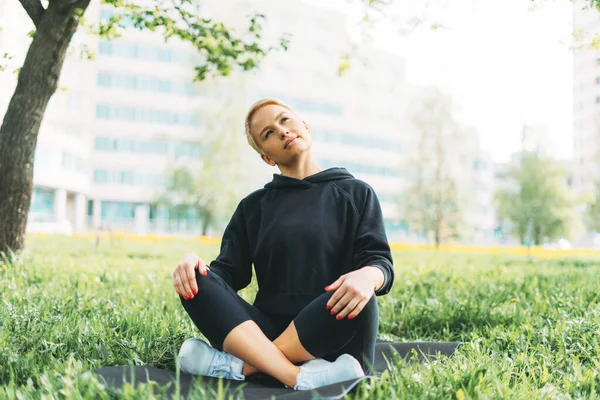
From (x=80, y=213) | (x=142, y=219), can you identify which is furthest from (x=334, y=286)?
(x=142, y=219)

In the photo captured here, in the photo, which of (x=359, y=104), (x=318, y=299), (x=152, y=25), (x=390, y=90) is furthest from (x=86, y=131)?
(x=318, y=299)

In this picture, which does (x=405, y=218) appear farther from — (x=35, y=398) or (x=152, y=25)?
(x=35, y=398)

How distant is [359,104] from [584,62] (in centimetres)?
2275

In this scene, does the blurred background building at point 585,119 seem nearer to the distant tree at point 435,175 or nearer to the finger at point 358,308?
the distant tree at point 435,175

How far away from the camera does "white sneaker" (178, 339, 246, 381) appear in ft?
8.88

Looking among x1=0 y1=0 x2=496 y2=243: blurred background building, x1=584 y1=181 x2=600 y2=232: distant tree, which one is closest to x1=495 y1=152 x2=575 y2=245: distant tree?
x1=584 y1=181 x2=600 y2=232: distant tree

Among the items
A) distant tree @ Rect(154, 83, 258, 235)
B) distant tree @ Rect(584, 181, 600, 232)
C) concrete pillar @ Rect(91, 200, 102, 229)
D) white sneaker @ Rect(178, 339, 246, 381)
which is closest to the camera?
white sneaker @ Rect(178, 339, 246, 381)

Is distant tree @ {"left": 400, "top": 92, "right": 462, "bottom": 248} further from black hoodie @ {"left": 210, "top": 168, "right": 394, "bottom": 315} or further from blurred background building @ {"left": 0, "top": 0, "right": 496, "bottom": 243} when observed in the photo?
black hoodie @ {"left": 210, "top": 168, "right": 394, "bottom": 315}

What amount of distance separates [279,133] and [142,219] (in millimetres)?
46950

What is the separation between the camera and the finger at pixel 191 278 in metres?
2.71

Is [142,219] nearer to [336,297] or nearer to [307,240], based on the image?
[307,240]

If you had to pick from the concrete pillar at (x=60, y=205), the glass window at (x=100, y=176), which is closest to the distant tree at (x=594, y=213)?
the concrete pillar at (x=60, y=205)

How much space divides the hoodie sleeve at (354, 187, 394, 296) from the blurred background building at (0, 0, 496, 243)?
2796 cm

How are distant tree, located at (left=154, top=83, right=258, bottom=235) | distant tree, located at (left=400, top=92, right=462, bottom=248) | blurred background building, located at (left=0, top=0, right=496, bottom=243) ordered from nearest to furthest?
distant tree, located at (left=154, top=83, right=258, bottom=235)
distant tree, located at (left=400, top=92, right=462, bottom=248)
blurred background building, located at (left=0, top=0, right=496, bottom=243)
